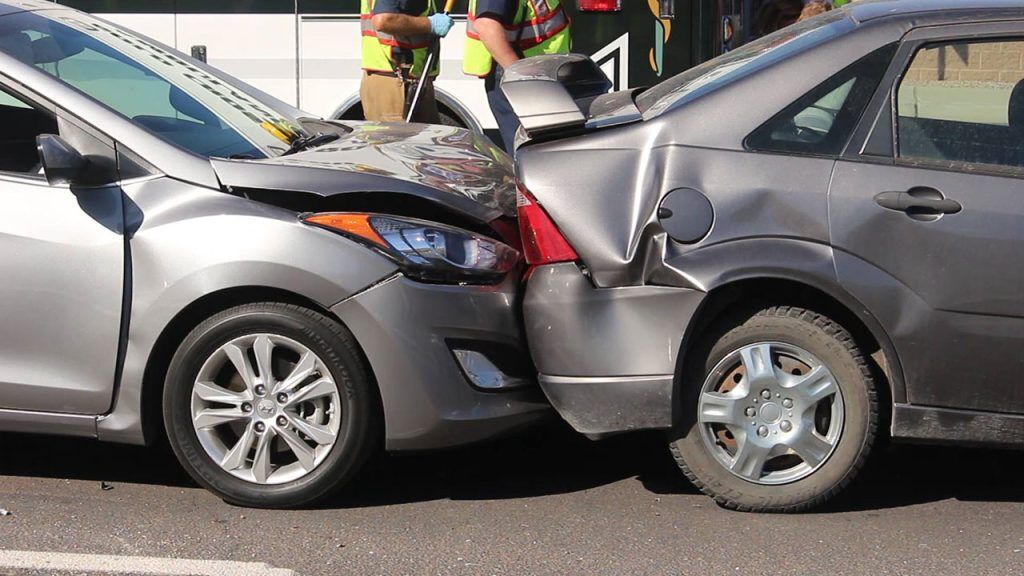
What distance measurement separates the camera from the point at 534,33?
280 inches

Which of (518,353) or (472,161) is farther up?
(472,161)

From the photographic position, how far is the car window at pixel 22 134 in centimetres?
430

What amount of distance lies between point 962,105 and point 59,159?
276 cm

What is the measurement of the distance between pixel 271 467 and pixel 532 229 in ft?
3.69

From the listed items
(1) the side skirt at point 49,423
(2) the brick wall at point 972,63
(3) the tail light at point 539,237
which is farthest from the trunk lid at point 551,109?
(1) the side skirt at point 49,423

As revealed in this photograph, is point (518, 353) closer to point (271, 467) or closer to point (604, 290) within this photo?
point (604, 290)

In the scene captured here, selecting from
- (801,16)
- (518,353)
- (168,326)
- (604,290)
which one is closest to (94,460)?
(168,326)

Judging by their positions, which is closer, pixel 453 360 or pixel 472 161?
pixel 453 360

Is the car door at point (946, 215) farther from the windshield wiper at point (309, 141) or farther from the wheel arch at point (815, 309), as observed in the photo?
the windshield wiper at point (309, 141)

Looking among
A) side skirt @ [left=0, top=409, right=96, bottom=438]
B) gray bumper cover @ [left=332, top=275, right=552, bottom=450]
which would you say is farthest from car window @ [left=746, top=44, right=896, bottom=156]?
side skirt @ [left=0, top=409, right=96, bottom=438]

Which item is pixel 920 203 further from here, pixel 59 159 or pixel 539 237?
pixel 59 159

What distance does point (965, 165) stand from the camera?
3955 millimetres

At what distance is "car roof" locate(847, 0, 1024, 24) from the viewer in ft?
13.1

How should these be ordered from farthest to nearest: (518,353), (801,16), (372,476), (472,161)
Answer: (801,16), (472,161), (372,476), (518,353)
